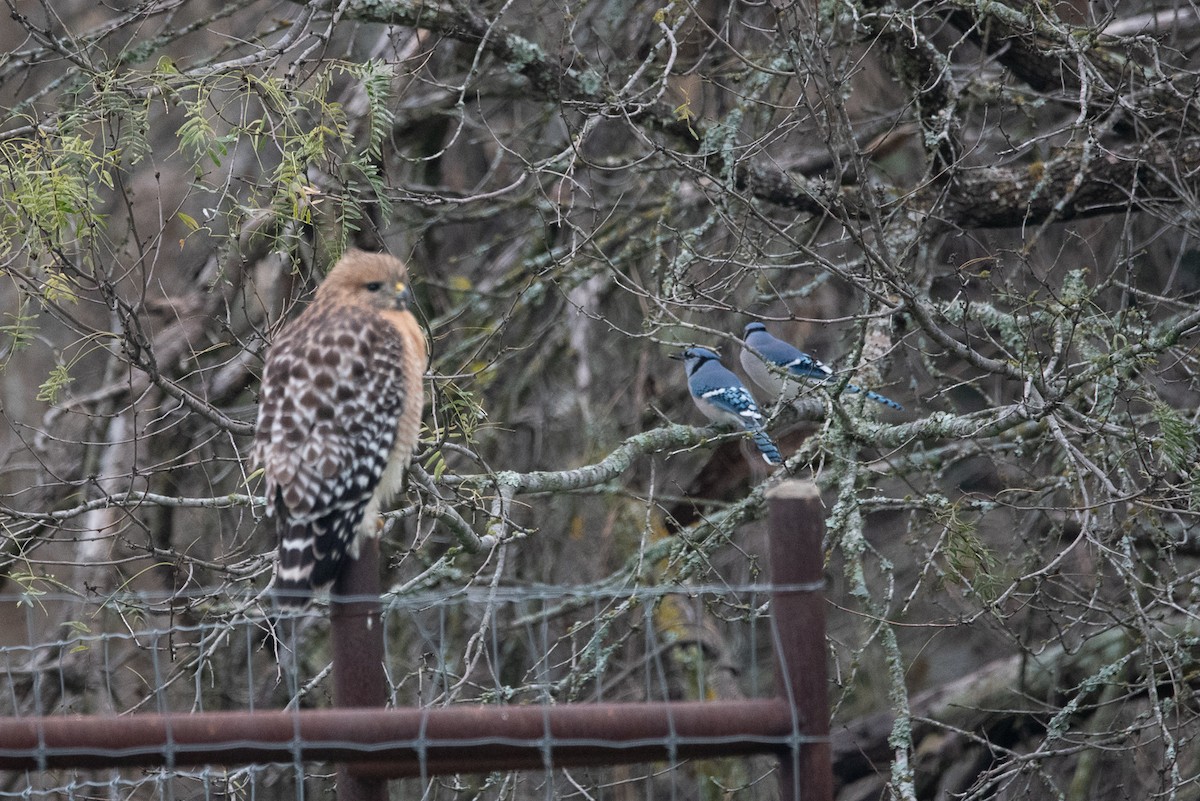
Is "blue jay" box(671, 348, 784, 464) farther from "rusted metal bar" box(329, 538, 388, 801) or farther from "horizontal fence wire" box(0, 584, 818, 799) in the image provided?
"rusted metal bar" box(329, 538, 388, 801)

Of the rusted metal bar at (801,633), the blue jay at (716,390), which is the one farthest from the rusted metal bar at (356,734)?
the blue jay at (716,390)

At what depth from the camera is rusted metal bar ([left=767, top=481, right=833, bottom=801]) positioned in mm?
2322

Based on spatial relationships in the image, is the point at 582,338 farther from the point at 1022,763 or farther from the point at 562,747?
the point at 562,747

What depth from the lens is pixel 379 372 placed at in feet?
12.1

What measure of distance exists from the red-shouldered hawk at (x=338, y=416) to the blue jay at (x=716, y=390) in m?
2.32

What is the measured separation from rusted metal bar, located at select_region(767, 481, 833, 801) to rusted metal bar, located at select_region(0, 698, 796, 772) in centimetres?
13

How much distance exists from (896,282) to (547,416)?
334 cm

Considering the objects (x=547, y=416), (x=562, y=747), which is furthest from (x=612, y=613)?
(x=547, y=416)

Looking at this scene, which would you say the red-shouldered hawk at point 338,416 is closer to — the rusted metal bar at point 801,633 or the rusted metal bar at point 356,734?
the rusted metal bar at point 356,734

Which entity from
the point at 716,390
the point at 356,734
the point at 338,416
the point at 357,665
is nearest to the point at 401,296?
the point at 338,416

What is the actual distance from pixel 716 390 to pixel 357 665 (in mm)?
4035

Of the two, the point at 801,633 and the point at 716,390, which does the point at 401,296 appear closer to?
the point at 801,633

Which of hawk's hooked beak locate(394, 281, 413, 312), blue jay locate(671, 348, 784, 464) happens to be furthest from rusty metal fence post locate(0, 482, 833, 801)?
blue jay locate(671, 348, 784, 464)

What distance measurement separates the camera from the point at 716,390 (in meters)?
6.46
